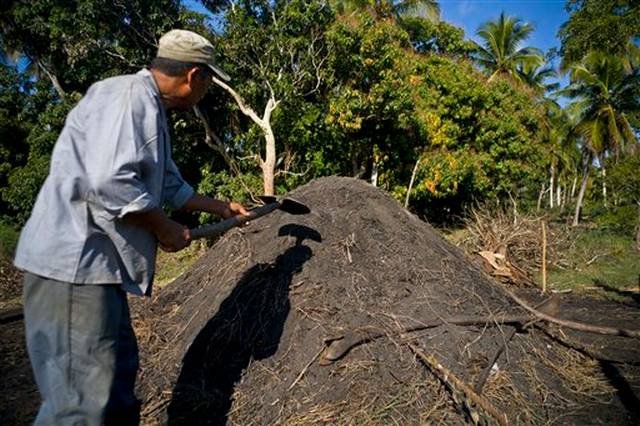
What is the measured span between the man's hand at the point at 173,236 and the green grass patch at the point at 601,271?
6.70 metres

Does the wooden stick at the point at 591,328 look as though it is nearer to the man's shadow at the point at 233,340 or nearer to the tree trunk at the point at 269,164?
the man's shadow at the point at 233,340

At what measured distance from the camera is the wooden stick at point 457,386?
2.38m

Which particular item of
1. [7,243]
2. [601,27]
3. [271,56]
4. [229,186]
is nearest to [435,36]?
[601,27]

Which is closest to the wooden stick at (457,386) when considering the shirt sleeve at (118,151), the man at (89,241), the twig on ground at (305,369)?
the twig on ground at (305,369)

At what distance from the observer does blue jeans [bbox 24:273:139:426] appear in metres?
1.50

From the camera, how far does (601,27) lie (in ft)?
52.1

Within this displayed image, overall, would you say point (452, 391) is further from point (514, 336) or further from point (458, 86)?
point (458, 86)

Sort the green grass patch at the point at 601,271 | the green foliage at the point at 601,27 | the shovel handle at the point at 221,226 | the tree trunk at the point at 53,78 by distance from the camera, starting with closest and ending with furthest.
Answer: the shovel handle at the point at 221,226, the green grass patch at the point at 601,271, the tree trunk at the point at 53,78, the green foliage at the point at 601,27

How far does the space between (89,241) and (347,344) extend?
1.74 m

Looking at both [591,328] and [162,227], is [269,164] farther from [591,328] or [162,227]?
[162,227]

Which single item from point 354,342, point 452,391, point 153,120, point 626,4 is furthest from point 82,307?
point 626,4

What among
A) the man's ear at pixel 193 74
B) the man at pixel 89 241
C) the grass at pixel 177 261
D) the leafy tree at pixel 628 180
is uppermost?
the leafy tree at pixel 628 180

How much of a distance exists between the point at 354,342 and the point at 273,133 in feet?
25.6

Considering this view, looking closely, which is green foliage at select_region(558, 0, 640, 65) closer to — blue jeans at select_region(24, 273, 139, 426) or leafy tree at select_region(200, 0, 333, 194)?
leafy tree at select_region(200, 0, 333, 194)
